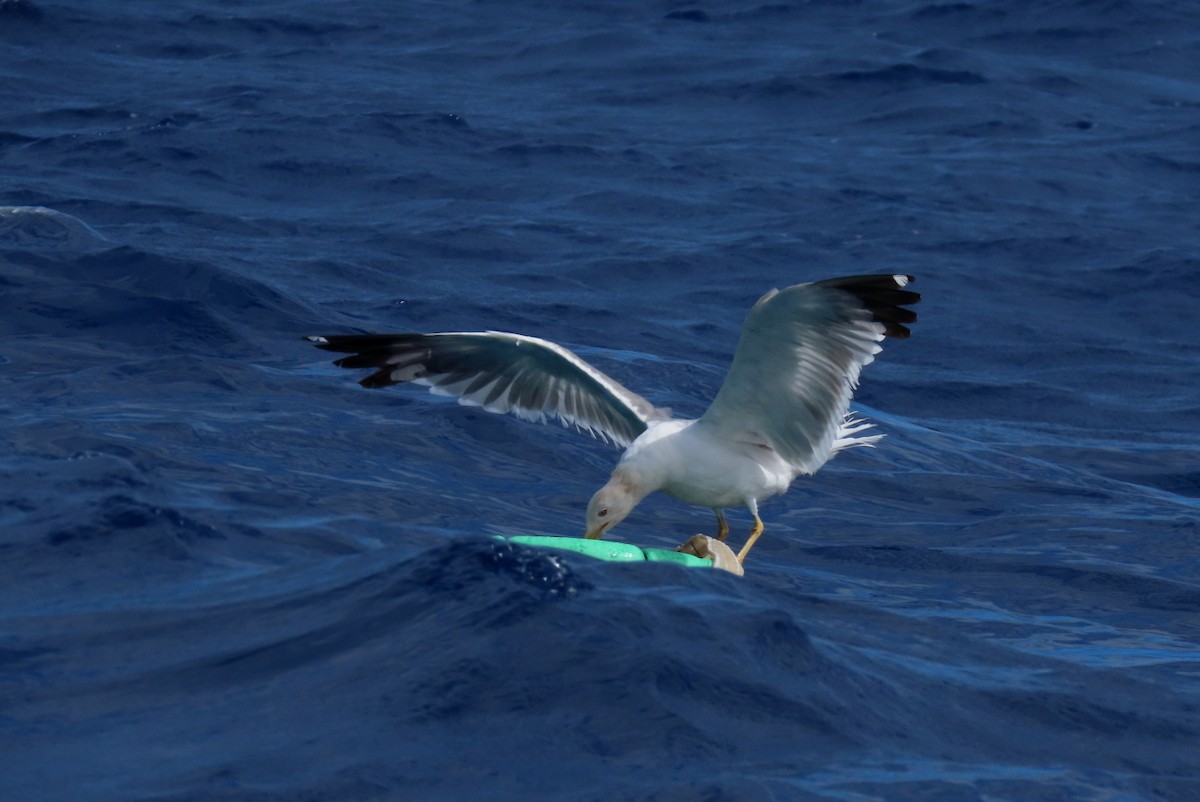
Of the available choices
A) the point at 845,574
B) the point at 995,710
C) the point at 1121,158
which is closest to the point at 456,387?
the point at 845,574

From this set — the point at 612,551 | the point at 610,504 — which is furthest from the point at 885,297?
the point at 612,551

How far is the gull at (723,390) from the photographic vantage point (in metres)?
7.95

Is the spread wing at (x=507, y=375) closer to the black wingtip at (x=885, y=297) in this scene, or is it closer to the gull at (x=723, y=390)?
the gull at (x=723, y=390)

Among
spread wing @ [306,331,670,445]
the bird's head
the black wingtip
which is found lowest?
the bird's head

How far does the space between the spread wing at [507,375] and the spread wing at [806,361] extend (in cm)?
78

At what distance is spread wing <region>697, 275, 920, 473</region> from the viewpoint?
25.8 ft

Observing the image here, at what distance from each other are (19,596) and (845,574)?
466cm

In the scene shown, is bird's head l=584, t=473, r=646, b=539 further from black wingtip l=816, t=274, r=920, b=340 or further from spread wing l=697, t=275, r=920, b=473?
black wingtip l=816, t=274, r=920, b=340

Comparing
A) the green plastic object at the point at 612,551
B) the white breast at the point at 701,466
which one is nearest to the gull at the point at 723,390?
the white breast at the point at 701,466

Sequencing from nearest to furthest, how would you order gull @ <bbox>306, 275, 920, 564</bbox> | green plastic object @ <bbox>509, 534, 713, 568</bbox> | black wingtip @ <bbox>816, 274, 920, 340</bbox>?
green plastic object @ <bbox>509, 534, 713, 568</bbox>, black wingtip @ <bbox>816, 274, 920, 340</bbox>, gull @ <bbox>306, 275, 920, 564</bbox>

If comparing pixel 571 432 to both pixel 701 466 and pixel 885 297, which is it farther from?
pixel 885 297

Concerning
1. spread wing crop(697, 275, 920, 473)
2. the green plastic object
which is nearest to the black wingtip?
spread wing crop(697, 275, 920, 473)

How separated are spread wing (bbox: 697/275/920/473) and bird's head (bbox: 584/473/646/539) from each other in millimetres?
548

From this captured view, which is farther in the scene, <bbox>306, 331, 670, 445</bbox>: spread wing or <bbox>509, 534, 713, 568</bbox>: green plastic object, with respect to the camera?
<bbox>306, 331, 670, 445</bbox>: spread wing
